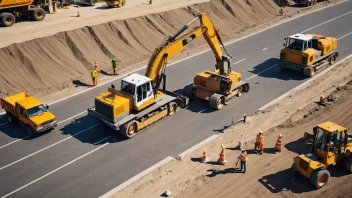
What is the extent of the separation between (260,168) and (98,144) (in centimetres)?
880

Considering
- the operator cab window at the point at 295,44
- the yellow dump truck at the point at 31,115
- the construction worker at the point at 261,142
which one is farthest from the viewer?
the operator cab window at the point at 295,44

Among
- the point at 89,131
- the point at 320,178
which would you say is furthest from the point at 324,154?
the point at 89,131

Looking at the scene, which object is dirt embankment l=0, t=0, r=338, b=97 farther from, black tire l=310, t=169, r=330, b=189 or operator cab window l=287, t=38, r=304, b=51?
black tire l=310, t=169, r=330, b=189

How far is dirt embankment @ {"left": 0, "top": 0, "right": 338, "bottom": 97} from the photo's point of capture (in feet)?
94.5

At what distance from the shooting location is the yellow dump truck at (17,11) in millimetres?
35188

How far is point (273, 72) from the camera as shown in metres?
30.6

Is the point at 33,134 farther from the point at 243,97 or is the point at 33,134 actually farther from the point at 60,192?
the point at 243,97

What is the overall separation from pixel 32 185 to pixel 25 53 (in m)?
14.6

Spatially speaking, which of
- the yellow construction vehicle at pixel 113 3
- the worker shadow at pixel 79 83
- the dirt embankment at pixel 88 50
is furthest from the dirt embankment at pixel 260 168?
the yellow construction vehicle at pixel 113 3

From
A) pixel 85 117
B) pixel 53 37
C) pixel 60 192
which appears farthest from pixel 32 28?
pixel 60 192

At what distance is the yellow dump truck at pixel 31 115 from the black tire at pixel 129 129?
423 cm

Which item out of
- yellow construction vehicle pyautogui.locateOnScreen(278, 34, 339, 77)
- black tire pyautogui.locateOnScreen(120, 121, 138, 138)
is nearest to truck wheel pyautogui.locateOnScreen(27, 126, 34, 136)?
black tire pyautogui.locateOnScreen(120, 121, 138, 138)

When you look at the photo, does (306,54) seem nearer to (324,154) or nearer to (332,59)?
(332,59)

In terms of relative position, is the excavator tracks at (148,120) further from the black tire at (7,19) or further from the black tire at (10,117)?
the black tire at (7,19)
